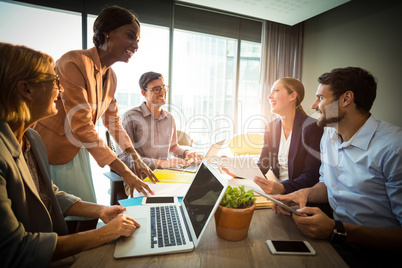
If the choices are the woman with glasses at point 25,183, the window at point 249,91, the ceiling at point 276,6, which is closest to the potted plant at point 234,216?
the woman with glasses at point 25,183

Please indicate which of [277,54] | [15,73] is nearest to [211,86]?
[277,54]

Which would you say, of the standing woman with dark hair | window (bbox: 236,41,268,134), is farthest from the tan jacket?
window (bbox: 236,41,268,134)

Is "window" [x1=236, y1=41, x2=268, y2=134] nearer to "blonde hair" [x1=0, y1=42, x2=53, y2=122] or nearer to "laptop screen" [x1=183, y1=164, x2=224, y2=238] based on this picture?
"laptop screen" [x1=183, y1=164, x2=224, y2=238]

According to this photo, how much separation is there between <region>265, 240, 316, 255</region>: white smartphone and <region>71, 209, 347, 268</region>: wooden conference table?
1cm

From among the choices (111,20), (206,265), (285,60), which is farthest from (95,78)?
(285,60)

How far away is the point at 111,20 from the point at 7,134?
938mm

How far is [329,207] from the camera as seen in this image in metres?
1.33

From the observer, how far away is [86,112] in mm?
1275

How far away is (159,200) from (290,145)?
1090mm

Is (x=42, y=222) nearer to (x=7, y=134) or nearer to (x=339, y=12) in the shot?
(x=7, y=134)

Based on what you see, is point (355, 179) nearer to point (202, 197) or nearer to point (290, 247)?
point (290, 247)

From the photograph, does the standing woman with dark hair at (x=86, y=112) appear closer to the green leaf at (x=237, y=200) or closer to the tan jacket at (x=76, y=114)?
the tan jacket at (x=76, y=114)

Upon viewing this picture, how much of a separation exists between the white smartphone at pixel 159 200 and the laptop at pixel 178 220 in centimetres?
4

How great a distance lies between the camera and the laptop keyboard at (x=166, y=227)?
30.6 inches
